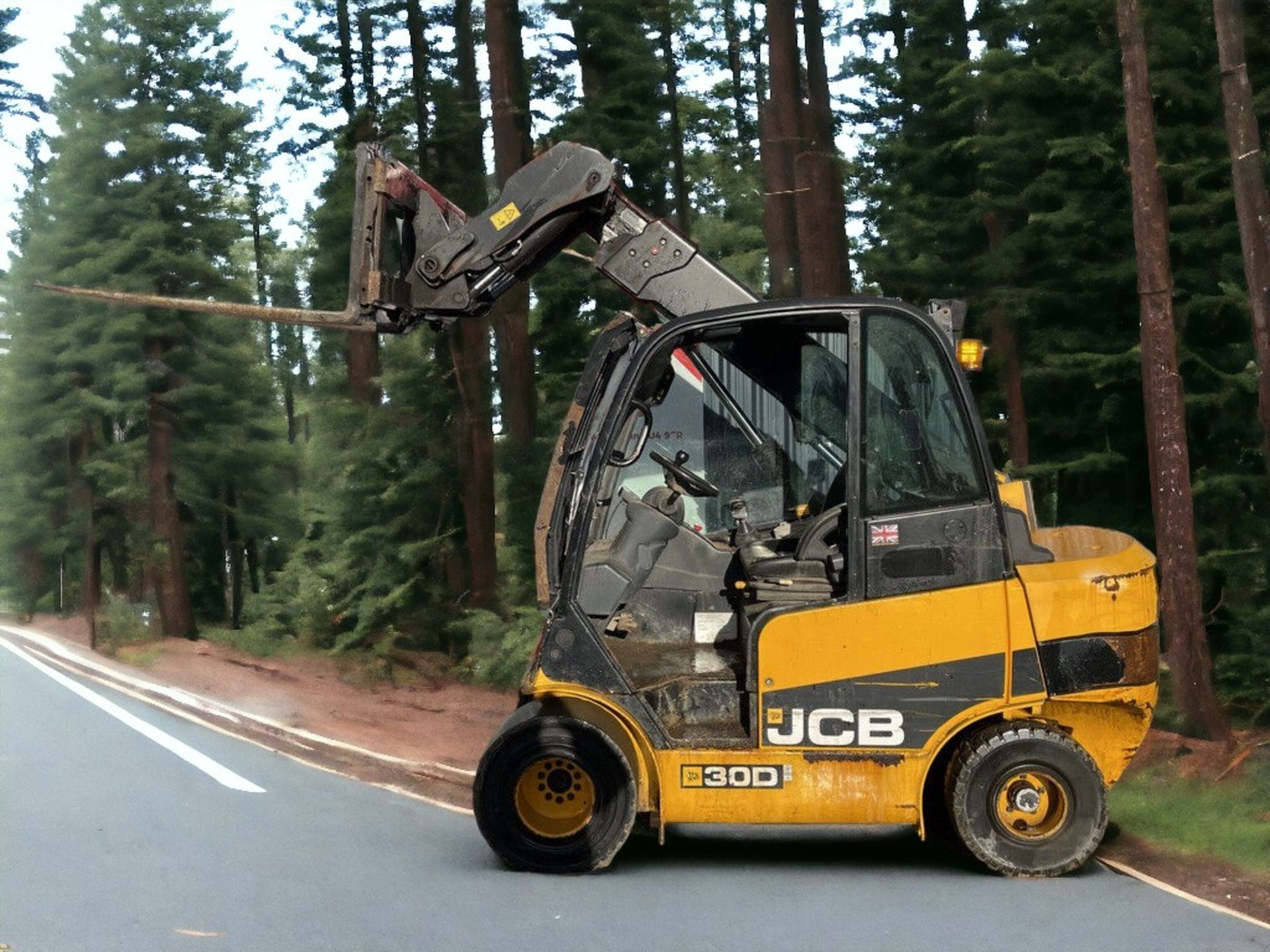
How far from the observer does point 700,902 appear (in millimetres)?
7938

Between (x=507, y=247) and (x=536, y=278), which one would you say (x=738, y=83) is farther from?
(x=507, y=247)

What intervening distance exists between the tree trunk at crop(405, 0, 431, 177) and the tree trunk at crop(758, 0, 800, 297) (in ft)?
32.0

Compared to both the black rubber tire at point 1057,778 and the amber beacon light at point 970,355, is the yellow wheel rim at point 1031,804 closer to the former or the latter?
the black rubber tire at point 1057,778

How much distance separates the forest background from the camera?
2003 centimetres

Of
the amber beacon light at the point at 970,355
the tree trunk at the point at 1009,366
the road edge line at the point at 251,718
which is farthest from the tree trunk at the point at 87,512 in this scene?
the amber beacon light at the point at 970,355

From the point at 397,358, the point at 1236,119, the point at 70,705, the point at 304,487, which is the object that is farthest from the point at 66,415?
the point at 1236,119

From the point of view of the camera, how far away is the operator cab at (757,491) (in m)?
8.52

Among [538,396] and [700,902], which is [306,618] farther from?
[700,902]

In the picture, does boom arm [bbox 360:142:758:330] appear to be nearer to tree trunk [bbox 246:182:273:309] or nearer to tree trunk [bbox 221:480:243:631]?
tree trunk [bbox 221:480:243:631]

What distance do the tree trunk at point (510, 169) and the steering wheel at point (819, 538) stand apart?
1561 cm

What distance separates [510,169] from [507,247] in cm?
1447

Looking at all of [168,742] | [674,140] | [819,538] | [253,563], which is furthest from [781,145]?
[253,563]

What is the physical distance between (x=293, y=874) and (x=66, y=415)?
38.9 meters

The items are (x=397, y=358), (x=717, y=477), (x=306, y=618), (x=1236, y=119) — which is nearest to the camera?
(x=717, y=477)
